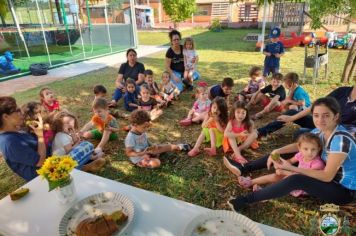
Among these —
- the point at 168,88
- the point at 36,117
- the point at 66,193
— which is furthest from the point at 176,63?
the point at 66,193

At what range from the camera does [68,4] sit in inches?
527

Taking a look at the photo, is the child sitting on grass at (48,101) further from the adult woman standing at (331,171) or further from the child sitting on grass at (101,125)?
the adult woman standing at (331,171)

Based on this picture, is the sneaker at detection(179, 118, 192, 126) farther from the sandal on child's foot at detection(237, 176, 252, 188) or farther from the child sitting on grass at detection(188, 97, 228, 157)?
the sandal on child's foot at detection(237, 176, 252, 188)

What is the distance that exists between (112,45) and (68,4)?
306 centimetres

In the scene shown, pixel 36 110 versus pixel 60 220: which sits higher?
pixel 36 110

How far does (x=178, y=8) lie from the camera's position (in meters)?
18.7

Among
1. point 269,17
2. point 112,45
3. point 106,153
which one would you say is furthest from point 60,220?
point 269,17

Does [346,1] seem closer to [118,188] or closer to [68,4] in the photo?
[118,188]

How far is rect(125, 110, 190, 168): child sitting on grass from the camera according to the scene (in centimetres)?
322

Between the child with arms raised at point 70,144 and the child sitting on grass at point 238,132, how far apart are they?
6.02ft

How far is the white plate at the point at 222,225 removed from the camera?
1.59 metres

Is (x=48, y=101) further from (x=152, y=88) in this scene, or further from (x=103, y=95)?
(x=152, y=88)

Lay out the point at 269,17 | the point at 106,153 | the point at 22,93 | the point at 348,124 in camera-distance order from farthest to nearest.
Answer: the point at 269,17
the point at 22,93
the point at 106,153
the point at 348,124

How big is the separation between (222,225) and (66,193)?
117 cm
